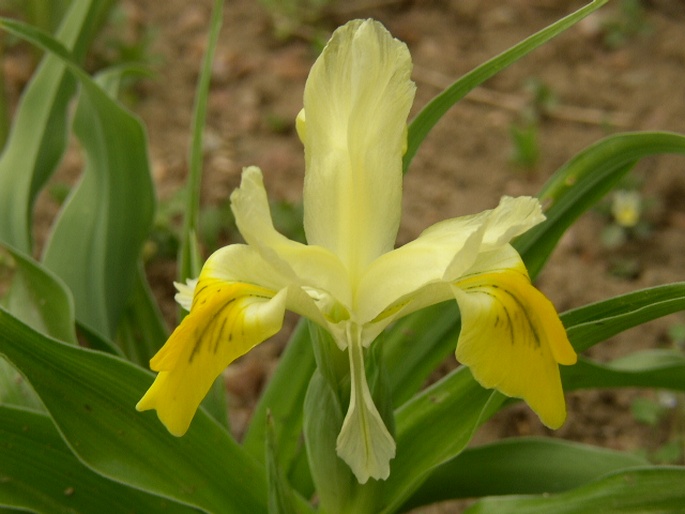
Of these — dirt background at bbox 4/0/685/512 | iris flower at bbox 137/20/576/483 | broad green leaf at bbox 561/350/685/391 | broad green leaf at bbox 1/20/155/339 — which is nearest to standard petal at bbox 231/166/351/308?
iris flower at bbox 137/20/576/483

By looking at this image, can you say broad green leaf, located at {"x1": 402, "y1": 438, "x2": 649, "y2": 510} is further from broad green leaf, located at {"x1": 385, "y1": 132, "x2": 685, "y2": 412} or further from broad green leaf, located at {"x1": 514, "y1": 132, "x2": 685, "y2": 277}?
broad green leaf, located at {"x1": 514, "y1": 132, "x2": 685, "y2": 277}

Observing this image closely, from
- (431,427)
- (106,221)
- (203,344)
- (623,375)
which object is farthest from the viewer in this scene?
(106,221)

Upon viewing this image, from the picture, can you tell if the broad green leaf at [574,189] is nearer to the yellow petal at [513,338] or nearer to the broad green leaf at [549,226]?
Result: the broad green leaf at [549,226]

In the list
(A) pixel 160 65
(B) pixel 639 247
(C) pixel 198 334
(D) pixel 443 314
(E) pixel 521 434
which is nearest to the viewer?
(C) pixel 198 334

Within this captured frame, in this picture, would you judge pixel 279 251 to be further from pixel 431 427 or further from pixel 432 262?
pixel 431 427

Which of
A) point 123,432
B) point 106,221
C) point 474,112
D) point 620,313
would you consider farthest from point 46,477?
point 474,112

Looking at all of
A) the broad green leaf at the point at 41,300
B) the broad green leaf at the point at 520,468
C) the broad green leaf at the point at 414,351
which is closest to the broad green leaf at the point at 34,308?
the broad green leaf at the point at 41,300

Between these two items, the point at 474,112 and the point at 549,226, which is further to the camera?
the point at 474,112

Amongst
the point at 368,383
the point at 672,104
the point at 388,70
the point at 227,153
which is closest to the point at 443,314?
the point at 368,383

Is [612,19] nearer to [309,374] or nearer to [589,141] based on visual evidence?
[589,141]
